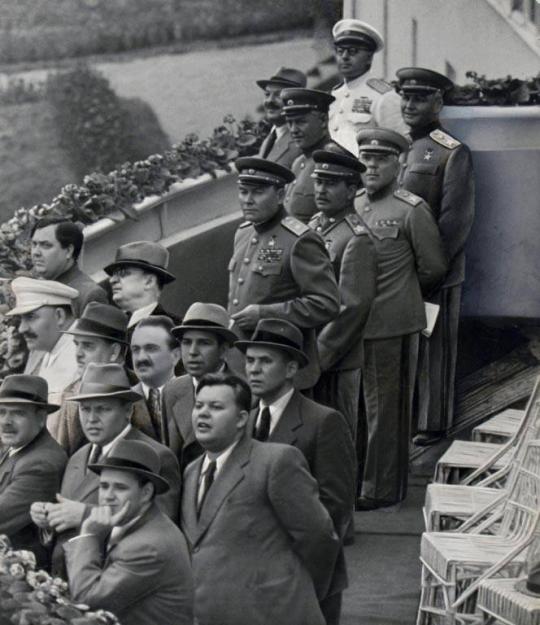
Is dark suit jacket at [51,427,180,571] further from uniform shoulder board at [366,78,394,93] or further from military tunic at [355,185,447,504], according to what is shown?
uniform shoulder board at [366,78,394,93]

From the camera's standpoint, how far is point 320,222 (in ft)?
42.5

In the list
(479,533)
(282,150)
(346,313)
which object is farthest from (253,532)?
(282,150)

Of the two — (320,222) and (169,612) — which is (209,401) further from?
(320,222)

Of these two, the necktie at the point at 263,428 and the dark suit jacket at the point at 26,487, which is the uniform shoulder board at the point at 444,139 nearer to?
the necktie at the point at 263,428

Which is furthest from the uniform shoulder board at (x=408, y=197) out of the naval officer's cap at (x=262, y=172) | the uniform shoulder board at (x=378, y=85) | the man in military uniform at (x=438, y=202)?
the naval officer's cap at (x=262, y=172)

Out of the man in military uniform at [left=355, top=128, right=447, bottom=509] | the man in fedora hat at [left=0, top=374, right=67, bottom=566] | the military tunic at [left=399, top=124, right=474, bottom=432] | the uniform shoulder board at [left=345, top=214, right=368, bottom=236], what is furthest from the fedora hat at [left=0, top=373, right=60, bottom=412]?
the military tunic at [left=399, top=124, right=474, bottom=432]

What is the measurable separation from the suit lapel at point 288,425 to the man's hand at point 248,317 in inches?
42.9

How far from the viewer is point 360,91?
14.3 m

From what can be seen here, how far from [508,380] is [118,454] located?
5.35 metres

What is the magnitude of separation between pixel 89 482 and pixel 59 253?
2475mm

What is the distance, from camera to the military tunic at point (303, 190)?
1364 cm

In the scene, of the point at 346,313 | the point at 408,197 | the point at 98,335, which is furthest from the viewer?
the point at 408,197

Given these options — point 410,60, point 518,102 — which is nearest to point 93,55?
point 410,60

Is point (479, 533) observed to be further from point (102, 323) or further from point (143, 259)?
point (143, 259)
